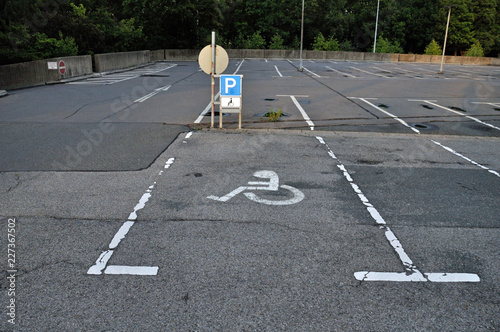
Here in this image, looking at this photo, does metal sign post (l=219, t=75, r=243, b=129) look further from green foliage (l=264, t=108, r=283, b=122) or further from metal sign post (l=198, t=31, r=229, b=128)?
green foliage (l=264, t=108, r=283, b=122)

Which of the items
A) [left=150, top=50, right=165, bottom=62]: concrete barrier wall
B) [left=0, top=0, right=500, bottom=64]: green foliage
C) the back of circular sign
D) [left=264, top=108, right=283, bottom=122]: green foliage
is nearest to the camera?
the back of circular sign

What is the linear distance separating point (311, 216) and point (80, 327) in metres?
3.42

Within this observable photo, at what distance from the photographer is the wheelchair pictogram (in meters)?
6.46

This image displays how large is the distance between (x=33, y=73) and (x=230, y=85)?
1501 centimetres

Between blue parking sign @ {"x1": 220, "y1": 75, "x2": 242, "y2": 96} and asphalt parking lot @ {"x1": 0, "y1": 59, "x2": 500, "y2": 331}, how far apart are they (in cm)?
112

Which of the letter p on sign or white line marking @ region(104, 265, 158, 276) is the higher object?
the letter p on sign

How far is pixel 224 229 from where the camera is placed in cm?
543

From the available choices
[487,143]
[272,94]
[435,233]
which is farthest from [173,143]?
[272,94]

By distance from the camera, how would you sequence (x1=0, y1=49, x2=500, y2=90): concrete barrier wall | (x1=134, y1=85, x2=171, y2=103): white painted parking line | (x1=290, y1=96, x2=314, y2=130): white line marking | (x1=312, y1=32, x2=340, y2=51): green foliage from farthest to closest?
(x1=312, y1=32, x2=340, y2=51): green foliage → (x1=0, y1=49, x2=500, y2=90): concrete barrier wall → (x1=134, y1=85, x2=171, y2=103): white painted parking line → (x1=290, y1=96, x2=314, y2=130): white line marking

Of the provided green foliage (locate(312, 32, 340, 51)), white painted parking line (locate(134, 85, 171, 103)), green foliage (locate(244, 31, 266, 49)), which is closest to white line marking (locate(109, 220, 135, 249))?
white painted parking line (locate(134, 85, 171, 103))

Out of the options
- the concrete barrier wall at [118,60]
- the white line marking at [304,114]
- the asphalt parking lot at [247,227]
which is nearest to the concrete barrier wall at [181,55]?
the concrete barrier wall at [118,60]

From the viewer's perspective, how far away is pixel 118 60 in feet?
105

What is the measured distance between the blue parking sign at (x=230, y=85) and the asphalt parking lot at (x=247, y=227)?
112 cm

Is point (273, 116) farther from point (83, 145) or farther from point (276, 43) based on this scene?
point (276, 43)
